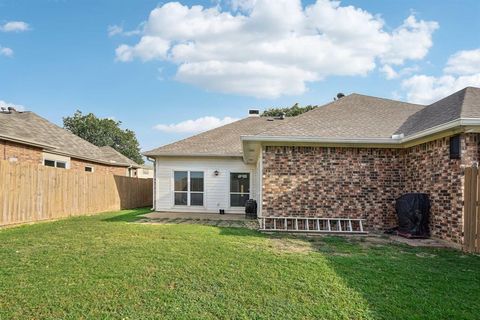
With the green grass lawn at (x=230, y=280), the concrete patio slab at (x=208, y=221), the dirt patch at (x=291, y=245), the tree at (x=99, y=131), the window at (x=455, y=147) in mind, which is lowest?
the concrete patio slab at (x=208, y=221)

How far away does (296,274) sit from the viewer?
15.7 ft

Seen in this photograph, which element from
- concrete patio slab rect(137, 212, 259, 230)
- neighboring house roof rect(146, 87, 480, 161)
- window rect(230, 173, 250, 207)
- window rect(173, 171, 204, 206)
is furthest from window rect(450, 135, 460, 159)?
window rect(173, 171, 204, 206)

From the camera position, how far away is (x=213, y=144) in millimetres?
15602

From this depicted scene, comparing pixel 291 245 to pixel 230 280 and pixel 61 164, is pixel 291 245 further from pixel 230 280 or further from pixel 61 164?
pixel 61 164

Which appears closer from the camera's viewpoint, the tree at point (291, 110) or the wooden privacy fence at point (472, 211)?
the wooden privacy fence at point (472, 211)

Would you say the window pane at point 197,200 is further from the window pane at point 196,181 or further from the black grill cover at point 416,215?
the black grill cover at point 416,215

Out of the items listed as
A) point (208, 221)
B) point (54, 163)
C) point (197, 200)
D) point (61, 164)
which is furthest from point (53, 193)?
point (197, 200)

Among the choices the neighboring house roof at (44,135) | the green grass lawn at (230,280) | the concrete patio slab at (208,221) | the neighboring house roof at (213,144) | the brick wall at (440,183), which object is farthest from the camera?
the neighboring house roof at (213,144)

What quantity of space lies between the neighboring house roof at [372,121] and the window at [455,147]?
1.33ft

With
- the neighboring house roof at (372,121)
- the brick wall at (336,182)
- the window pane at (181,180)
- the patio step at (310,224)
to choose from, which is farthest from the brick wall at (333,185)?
the window pane at (181,180)

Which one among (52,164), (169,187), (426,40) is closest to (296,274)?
(426,40)

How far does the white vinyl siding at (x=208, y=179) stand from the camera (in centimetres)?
1484

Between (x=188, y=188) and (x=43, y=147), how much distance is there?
19.9ft

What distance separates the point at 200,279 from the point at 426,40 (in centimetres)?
1034
